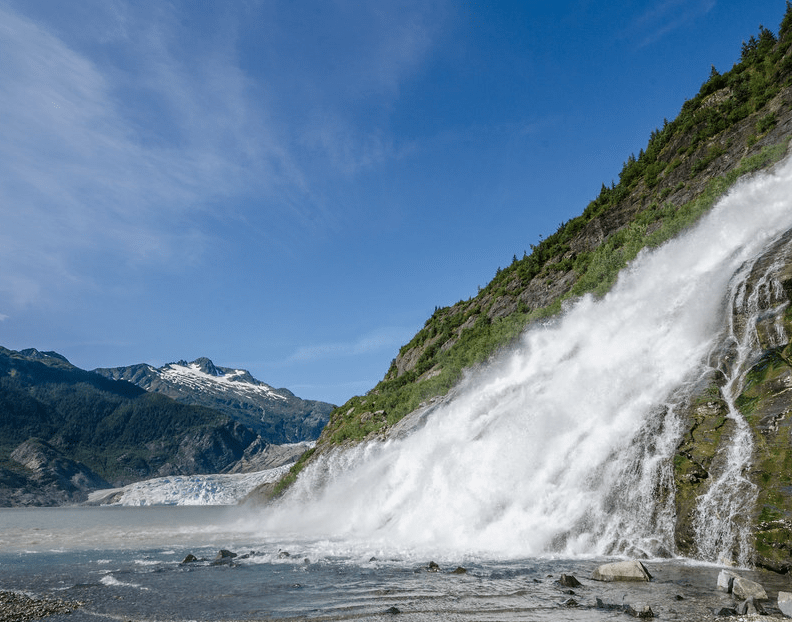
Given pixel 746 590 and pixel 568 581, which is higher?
pixel 746 590

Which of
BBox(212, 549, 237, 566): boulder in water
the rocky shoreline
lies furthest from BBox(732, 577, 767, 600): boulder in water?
BBox(212, 549, 237, 566): boulder in water

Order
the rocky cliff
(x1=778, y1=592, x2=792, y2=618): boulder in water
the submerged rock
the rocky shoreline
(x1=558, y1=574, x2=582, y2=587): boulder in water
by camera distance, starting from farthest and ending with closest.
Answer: the rocky cliff
(x1=558, y1=574, x2=582, y2=587): boulder in water
the rocky shoreline
the submerged rock
(x1=778, y1=592, x2=792, y2=618): boulder in water

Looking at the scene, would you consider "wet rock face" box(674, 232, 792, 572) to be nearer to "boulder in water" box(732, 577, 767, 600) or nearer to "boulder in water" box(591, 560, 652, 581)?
"boulder in water" box(732, 577, 767, 600)

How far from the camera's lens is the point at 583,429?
23.7 meters

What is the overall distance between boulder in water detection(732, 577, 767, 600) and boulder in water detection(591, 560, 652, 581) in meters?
2.48

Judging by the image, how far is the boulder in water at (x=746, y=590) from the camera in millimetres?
11297

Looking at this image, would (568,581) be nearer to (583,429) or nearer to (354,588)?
(354,588)

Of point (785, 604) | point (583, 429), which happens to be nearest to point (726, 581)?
point (785, 604)

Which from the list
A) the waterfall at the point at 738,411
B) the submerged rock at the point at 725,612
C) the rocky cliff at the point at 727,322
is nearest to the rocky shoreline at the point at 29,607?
the submerged rock at the point at 725,612

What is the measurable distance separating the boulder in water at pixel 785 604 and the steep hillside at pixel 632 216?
2854 cm

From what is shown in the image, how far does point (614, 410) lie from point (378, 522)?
18.0 m

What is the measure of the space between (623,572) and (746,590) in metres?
3.20

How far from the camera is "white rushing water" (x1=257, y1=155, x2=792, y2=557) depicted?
19.6 meters

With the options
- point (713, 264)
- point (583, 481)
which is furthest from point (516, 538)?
point (713, 264)
